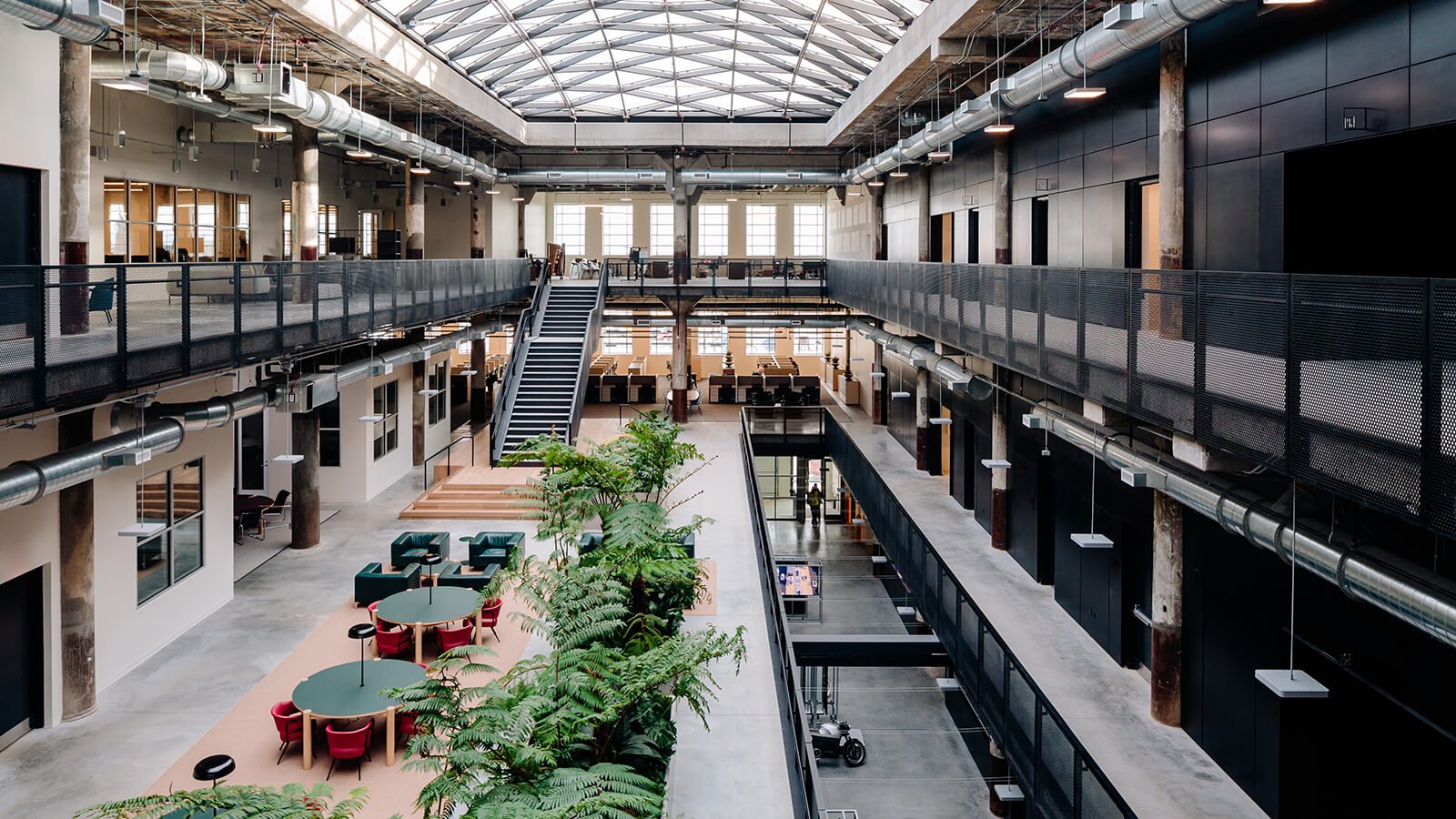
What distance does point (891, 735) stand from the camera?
69.2 feet

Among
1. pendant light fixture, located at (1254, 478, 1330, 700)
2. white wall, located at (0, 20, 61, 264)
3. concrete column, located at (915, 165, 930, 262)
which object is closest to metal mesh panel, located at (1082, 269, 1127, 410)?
pendant light fixture, located at (1254, 478, 1330, 700)

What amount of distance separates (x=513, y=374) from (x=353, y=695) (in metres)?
16.9

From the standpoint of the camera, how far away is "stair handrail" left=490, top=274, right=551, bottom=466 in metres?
26.3

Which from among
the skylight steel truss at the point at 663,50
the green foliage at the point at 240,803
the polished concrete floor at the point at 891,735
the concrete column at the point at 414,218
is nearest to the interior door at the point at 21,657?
the green foliage at the point at 240,803

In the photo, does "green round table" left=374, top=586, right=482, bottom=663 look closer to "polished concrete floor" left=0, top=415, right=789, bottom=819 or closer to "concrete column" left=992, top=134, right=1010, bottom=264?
"polished concrete floor" left=0, top=415, right=789, bottom=819

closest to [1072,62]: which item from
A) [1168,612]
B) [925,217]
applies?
[1168,612]

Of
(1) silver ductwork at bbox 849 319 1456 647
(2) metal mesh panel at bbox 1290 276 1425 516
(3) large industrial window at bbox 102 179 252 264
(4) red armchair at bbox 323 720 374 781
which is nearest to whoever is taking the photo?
(2) metal mesh panel at bbox 1290 276 1425 516

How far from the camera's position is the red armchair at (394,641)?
14789 mm

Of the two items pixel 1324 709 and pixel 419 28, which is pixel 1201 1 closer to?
pixel 1324 709

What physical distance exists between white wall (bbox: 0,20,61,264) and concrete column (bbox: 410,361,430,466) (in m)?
15.9

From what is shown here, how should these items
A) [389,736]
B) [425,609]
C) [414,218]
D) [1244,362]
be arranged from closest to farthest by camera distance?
[1244,362] < [389,736] < [425,609] < [414,218]

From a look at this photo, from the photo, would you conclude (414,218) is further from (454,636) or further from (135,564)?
(454,636)

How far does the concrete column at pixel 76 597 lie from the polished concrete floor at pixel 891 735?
1078 cm

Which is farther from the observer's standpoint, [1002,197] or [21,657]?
[1002,197]
